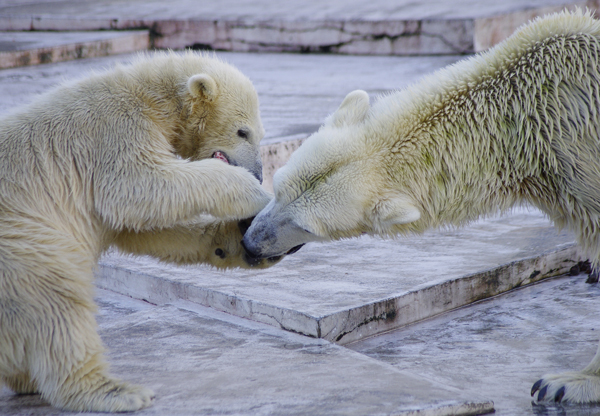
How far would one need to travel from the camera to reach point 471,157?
2943mm

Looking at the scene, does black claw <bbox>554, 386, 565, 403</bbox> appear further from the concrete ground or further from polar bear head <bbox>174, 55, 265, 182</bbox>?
polar bear head <bbox>174, 55, 265, 182</bbox>

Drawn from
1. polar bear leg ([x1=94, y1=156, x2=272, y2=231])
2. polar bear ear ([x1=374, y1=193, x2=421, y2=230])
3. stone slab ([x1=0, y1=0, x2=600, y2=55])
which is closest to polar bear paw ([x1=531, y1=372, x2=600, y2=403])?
polar bear ear ([x1=374, y1=193, x2=421, y2=230])

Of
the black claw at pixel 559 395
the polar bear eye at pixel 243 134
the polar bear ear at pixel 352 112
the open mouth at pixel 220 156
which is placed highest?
the polar bear ear at pixel 352 112

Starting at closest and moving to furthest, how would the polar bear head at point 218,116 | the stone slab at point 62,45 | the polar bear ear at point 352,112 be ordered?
the polar bear ear at point 352,112, the polar bear head at point 218,116, the stone slab at point 62,45

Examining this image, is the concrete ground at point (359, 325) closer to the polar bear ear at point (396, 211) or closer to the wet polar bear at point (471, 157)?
the wet polar bear at point (471, 157)

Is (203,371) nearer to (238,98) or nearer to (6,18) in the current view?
(238,98)

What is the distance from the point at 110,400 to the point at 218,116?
1.51 m

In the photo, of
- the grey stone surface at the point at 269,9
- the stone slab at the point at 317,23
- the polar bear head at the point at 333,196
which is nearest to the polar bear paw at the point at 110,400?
the polar bear head at the point at 333,196

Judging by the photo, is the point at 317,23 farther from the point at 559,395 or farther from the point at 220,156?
the point at 559,395

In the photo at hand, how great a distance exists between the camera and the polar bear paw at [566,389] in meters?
2.75

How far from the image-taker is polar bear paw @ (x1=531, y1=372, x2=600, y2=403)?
2748 mm

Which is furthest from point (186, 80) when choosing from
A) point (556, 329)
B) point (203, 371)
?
point (556, 329)

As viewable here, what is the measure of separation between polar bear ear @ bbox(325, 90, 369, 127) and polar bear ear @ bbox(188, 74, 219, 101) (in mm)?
601

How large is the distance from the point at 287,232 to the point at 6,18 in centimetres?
971
